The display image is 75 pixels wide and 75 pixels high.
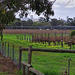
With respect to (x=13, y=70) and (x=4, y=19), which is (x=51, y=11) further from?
(x=13, y=70)

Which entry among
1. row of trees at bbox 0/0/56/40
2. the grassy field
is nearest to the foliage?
row of trees at bbox 0/0/56/40

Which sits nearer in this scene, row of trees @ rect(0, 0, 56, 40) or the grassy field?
the grassy field

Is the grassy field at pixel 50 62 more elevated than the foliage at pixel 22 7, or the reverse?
the foliage at pixel 22 7

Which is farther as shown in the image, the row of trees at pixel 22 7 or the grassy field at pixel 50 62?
the row of trees at pixel 22 7

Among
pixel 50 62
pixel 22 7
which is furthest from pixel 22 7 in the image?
pixel 50 62

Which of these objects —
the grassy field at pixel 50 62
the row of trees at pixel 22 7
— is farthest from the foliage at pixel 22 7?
the grassy field at pixel 50 62

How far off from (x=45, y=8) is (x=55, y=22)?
76377 mm

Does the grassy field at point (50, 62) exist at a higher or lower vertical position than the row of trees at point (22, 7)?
lower

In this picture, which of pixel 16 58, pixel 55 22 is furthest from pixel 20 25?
pixel 16 58

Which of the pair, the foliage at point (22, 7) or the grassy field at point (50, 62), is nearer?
the grassy field at point (50, 62)

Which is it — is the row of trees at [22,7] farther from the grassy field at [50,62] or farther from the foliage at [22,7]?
the grassy field at [50,62]

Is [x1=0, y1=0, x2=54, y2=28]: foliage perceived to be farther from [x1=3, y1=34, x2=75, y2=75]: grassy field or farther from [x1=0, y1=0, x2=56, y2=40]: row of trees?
[x1=3, y1=34, x2=75, y2=75]: grassy field

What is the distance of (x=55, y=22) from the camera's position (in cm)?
9138

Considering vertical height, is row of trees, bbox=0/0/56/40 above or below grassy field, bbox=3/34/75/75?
above
